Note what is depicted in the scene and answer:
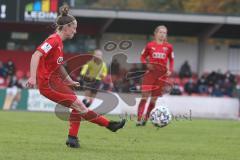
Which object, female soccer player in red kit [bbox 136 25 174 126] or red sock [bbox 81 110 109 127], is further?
female soccer player in red kit [bbox 136 25 174 126]

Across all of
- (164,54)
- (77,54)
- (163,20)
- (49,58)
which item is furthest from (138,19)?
(49,58)

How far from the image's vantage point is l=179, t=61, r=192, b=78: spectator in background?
3083 cm

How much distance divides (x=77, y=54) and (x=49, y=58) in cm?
2141

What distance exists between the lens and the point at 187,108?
1005 inches

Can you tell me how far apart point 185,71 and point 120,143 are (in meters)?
20.8

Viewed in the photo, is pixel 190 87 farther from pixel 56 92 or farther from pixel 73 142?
pixel 56 92

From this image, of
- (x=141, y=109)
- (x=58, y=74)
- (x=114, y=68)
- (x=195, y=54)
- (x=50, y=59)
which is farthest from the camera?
(x=195, y=54)

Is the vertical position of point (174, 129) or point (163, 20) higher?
point (163, 20)

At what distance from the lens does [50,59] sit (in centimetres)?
938

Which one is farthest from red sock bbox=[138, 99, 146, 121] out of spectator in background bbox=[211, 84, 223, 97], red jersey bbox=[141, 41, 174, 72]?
spectator in background bbox=[211, 84, 223, 97]

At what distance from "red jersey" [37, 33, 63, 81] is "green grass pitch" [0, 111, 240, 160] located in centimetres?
109

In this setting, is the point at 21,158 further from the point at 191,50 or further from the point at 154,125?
the point at 191,50

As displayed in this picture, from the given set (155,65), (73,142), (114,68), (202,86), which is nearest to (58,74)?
(73,142)

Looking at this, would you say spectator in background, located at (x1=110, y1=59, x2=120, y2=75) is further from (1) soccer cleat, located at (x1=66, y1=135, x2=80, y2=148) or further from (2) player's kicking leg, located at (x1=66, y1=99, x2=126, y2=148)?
(1) soccer cleat, located at (x1=66, y1=135, x2=80, y2=148)
